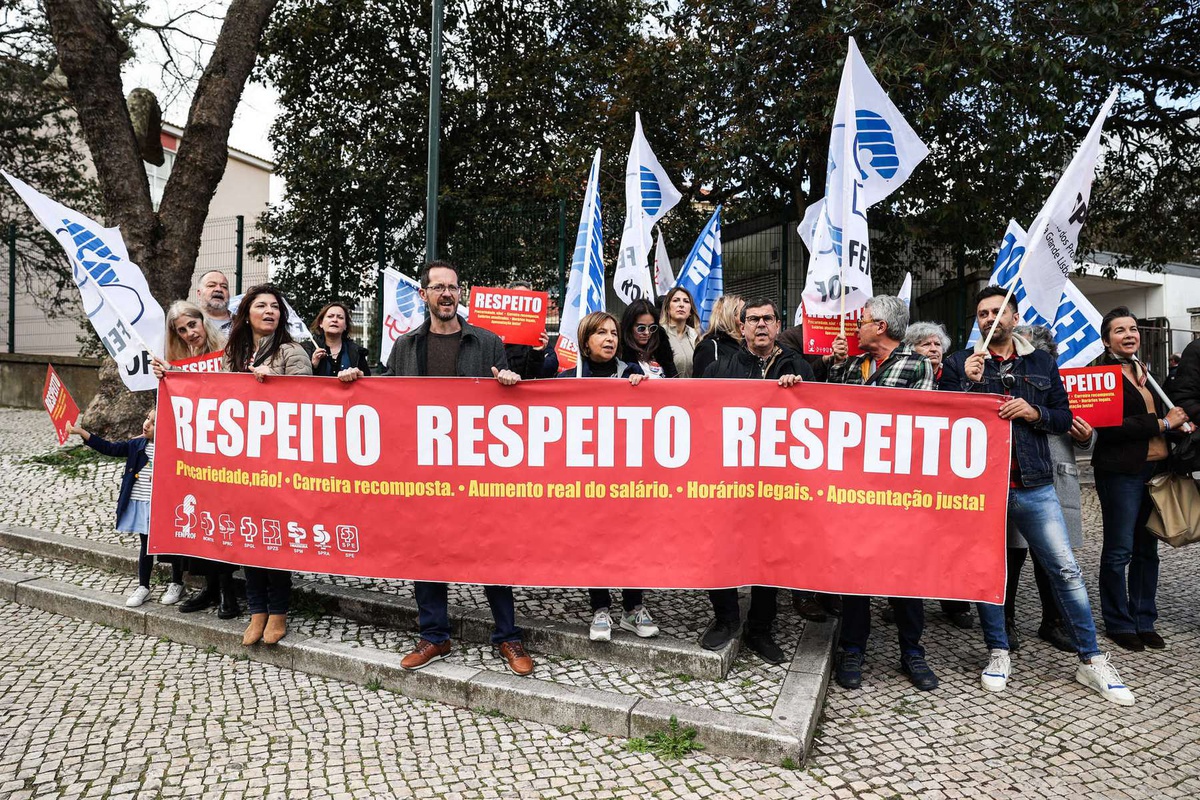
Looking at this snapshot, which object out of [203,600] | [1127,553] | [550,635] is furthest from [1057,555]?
[203,600]

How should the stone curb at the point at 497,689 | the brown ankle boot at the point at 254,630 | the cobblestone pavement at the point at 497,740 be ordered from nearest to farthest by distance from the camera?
the cobblestone pavement at the point at 497,740
the stone curb at the point at 497,689
the brown ankle boot at the point at 254,630

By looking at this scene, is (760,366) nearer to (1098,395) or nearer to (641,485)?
(641,485)

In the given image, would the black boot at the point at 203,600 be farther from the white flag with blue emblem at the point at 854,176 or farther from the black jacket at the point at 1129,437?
the black jacket at the point at 1129,437

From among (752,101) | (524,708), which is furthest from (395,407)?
(752,101)

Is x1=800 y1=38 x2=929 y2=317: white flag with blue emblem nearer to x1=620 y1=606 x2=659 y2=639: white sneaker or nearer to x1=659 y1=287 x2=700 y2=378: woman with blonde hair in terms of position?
x1=659 y1=287 x2=700 y2=378: woman with blonde hair

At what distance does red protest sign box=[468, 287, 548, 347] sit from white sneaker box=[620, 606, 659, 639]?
2939mm

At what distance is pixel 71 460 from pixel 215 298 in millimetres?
5632

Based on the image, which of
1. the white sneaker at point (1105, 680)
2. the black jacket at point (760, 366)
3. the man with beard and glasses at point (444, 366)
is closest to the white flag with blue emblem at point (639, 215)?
the black jacket at point (760, 366)

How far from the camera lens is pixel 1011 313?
4.29 metres

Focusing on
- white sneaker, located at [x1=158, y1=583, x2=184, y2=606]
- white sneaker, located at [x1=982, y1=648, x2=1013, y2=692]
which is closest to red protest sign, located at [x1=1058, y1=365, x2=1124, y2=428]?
white sneaker, located at [x1=982, y1=648, x2=1013, y2=692]

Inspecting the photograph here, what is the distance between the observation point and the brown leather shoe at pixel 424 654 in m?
4.09

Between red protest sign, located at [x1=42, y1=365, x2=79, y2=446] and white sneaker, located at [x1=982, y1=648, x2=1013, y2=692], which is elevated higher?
red protest sign, located at [x1=42, y1=365, x2=79, y2=446]

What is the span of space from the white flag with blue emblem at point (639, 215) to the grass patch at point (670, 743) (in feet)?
12.0

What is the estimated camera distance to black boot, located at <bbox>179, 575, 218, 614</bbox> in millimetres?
4949
